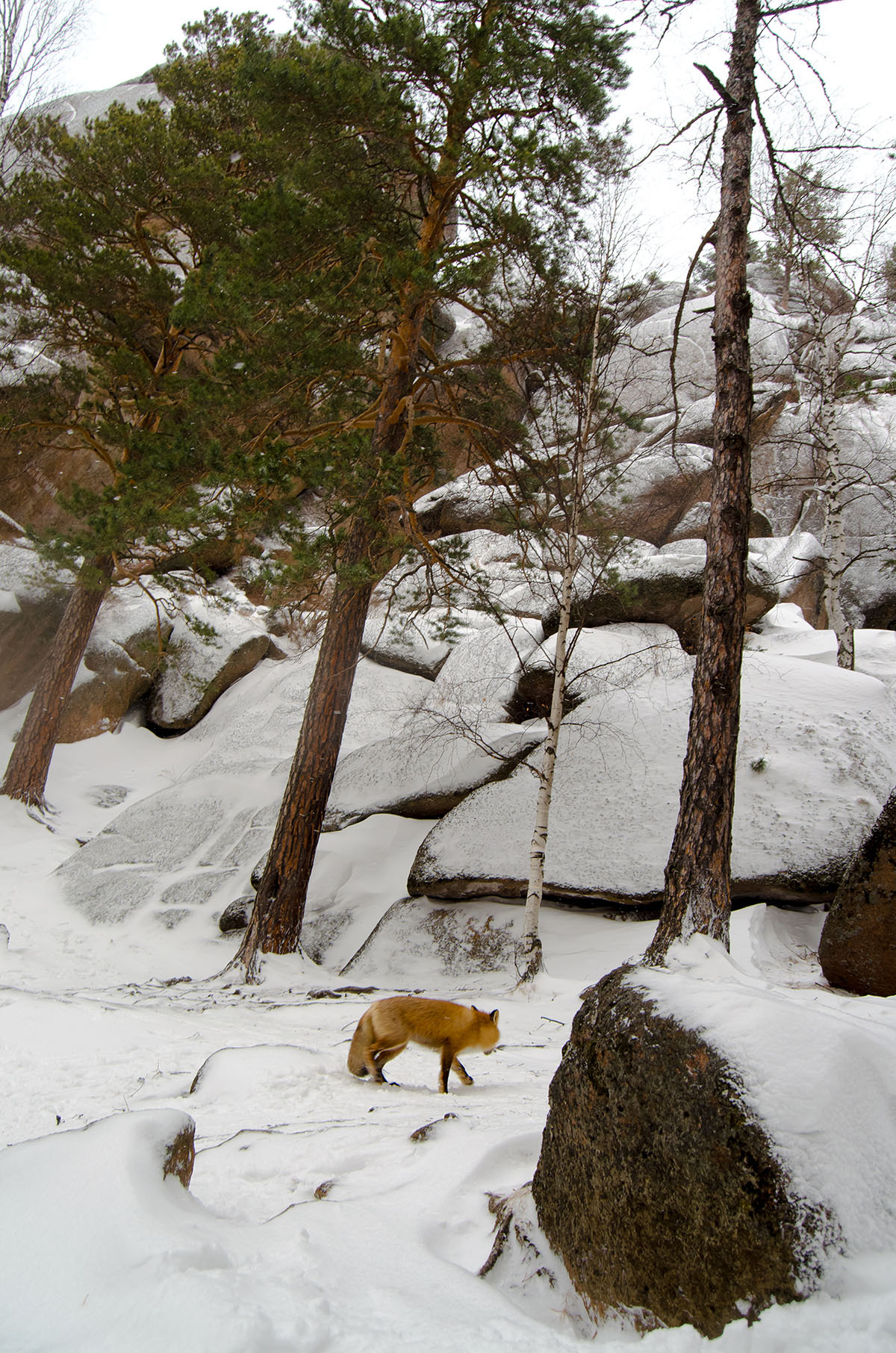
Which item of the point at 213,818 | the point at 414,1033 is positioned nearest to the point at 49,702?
the point at 213,818

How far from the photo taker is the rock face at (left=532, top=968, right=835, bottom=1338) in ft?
5.30

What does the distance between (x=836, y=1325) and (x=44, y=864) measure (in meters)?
11.6

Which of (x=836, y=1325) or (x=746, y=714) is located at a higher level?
(x=746, y=714)

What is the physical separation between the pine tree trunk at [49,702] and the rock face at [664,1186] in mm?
12122

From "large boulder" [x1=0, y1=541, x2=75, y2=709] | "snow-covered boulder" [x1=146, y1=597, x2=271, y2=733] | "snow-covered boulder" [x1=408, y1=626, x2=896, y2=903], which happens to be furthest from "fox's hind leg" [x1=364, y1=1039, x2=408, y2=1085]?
"large boulder" [x1=0, y1=541, x2=75, y2=709]

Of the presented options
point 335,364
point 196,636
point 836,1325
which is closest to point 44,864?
point 196,636

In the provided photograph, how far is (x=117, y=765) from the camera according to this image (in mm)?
14852

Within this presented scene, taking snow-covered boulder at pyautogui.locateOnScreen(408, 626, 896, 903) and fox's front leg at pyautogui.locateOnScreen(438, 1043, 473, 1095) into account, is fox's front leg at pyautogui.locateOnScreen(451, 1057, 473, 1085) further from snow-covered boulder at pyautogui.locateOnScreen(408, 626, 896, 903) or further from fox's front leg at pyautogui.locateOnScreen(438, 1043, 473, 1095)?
snow-covered boulder at pyautogui.locateOnScreen(408, 626, 896, 903)

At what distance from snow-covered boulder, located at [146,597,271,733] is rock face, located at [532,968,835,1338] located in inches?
565

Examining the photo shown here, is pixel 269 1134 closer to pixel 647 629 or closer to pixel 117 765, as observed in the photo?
pixel 647 629

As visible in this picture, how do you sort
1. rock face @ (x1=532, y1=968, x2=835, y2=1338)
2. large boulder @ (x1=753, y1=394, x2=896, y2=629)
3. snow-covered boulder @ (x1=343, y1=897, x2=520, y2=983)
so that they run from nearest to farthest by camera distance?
rock face @ (x1=532, y1=968, x2=835, y2=1338) < snow-covered boulder @ (x1=343, y1=897, x2=520, y2=983) < large boulder @ (x1=753, y1=394, x2=896, y2=629)

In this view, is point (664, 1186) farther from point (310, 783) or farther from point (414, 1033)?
point (310, 783)

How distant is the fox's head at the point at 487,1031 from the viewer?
4094mm

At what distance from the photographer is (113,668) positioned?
51.8ft
